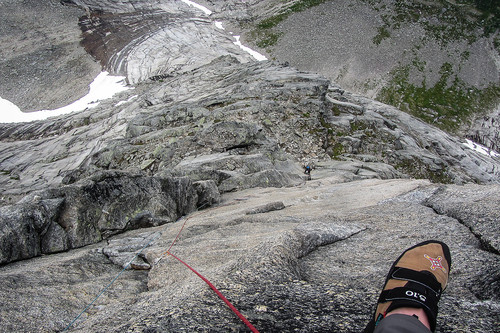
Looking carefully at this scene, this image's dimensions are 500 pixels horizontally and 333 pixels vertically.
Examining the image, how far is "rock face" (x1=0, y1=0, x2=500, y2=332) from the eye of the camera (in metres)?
4.36

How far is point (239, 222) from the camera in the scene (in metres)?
10.4

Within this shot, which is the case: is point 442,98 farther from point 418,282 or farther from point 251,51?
point 418,282

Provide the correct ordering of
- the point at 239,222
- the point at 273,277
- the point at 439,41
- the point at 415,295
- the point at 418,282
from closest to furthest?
the point at 415,295, the point at 418,282, the point at 273,277, the point at 239,222, the point at 439,41

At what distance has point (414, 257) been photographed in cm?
440

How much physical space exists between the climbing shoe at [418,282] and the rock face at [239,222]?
0.45 m

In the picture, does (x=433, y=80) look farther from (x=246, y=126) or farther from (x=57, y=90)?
(x=57, y=90)

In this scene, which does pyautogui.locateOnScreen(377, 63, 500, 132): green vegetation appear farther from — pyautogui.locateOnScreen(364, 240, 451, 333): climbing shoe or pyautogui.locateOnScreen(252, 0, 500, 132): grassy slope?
pyautogui.locateOnScreen(364, 240, 451, 333): climbing shoe

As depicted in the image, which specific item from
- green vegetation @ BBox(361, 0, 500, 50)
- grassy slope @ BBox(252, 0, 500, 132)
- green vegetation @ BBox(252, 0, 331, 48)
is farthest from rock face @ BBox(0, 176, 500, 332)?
green vegetation @ BBox(252, 0, 331, 48)

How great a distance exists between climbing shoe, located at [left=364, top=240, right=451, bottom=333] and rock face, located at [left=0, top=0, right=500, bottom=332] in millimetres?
449

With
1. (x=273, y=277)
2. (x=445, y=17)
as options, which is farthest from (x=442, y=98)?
(x=273, y=277)

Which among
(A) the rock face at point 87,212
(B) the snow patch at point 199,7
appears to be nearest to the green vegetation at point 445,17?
(B) the snow patch at point 199,7

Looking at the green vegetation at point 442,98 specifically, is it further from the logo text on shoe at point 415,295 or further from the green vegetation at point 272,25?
the logo text on shoe at point 415,295

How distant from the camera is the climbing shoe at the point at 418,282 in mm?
3377

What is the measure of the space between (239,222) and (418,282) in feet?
23.3
